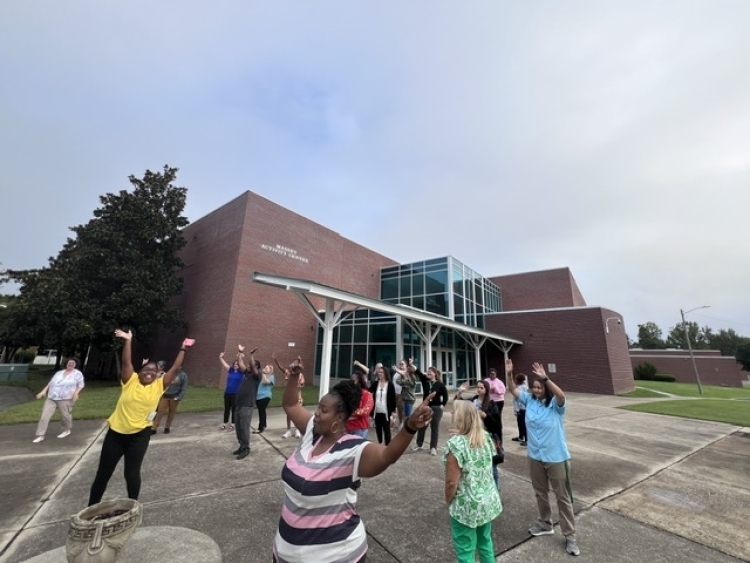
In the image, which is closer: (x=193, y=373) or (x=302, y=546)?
(x=302, y=546)

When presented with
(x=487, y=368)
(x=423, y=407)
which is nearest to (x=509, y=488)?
(x=423, y=407)

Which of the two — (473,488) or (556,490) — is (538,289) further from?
(473,488)

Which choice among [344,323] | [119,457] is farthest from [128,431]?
[344,323]

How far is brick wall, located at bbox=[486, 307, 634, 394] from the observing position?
69.1 feet

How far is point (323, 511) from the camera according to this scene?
181 cm

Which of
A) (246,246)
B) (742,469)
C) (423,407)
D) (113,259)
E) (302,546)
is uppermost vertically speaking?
(246,246)

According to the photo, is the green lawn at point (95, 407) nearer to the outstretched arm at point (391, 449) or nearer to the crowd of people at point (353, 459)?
the crowd of people at point (353, 459)

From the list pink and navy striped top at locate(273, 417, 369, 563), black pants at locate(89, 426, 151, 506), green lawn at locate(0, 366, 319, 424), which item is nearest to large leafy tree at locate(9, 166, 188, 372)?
green lawn at locate(0, 366, 319, 424)

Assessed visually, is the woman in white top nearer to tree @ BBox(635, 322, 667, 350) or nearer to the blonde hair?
the blonde hair

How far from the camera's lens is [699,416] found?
41.9 feet

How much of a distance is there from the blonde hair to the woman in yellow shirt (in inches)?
117

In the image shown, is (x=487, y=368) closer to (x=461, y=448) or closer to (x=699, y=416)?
(x=699, y=416)

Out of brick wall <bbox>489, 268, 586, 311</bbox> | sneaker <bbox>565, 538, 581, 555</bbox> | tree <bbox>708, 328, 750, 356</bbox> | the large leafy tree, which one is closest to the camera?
sneaker <bbox>565, 538, 581, 555</bbox>

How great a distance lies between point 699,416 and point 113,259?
92.4 feet
